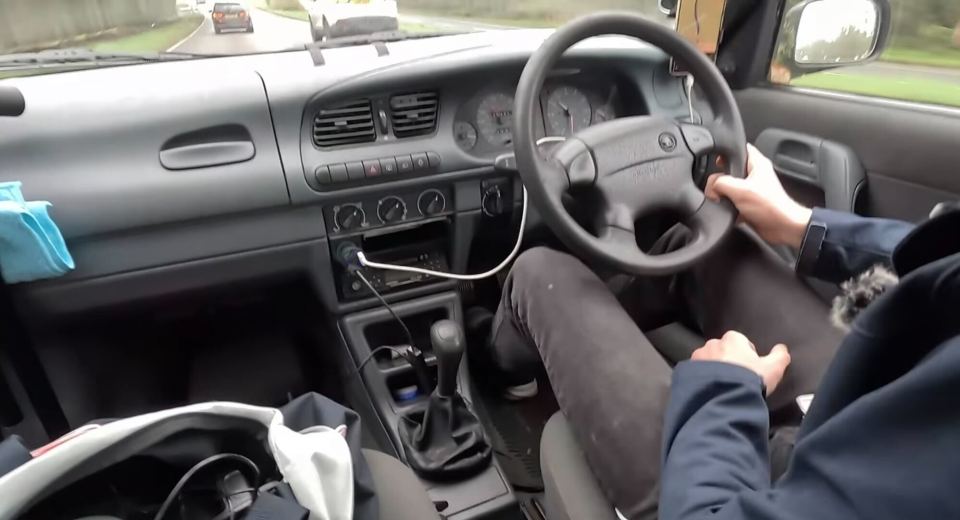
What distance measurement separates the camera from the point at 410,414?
1337 mm

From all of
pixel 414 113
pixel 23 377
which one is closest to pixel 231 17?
pixel 414 113

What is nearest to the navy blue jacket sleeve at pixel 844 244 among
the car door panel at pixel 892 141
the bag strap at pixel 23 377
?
the car door panel at pixel 892 141

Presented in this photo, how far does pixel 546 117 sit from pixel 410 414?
2.23 ft

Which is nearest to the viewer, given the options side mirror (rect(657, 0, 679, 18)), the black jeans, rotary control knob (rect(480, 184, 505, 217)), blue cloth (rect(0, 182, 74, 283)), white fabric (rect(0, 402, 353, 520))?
white fabric (rect(0, 402, 353, 520))

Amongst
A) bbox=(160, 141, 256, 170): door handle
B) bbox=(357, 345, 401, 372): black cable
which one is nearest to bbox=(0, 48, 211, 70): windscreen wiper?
bbox=(160, 141, 256, 170): door handle

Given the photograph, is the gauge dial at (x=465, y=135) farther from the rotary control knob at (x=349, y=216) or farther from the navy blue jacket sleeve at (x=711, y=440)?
the navy blue jacket sleeve at (x=711, y=440)

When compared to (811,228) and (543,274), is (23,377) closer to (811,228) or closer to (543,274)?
(543,274)

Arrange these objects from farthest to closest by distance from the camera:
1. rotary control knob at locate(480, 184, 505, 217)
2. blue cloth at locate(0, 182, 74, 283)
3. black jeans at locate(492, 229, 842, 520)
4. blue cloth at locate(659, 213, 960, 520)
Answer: rotary control knob at locate(480, 184, 505, 217), blue cloth at locate(0, 182, 74, 283), black jeans at locate(492, 229, 842, 520), blue cloth at locate(659, 213, 960, 520)

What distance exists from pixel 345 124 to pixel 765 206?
77 centimetres

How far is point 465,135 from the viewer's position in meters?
1.45

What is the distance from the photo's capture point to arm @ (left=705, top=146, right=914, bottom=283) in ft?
3.16

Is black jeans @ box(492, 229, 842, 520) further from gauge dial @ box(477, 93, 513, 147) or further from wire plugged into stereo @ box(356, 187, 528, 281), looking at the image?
gauge dial @ box(477, 93, 513, 147)

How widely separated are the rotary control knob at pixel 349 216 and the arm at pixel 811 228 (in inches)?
26.4

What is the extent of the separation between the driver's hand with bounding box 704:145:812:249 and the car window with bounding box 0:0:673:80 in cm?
32
